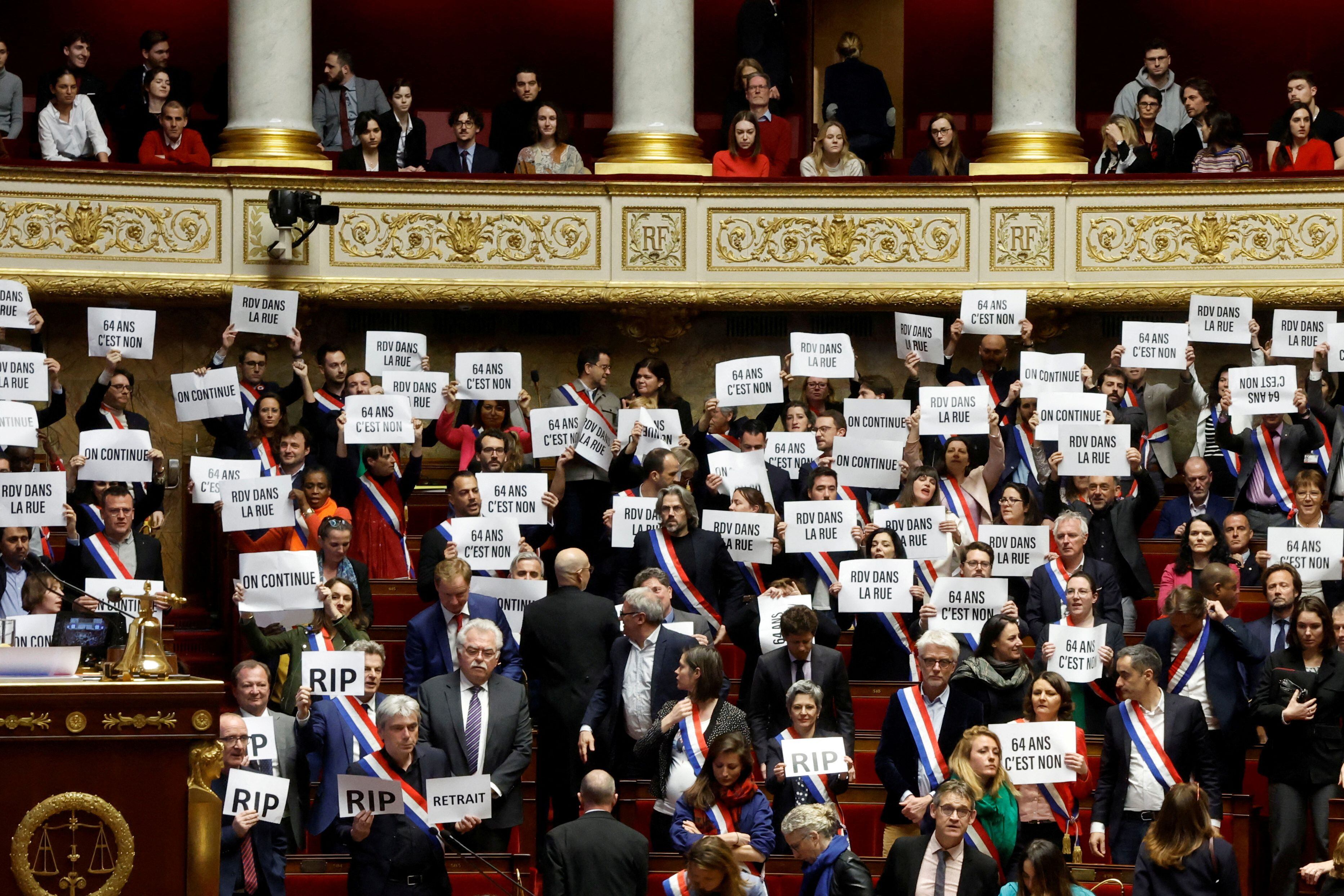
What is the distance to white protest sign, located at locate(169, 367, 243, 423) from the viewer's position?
1512 centimetres

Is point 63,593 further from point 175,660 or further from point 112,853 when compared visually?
point 112,853

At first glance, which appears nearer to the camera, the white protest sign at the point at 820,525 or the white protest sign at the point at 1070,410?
the white protest sign at the point at 820,525

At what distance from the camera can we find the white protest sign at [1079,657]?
12.2 metres

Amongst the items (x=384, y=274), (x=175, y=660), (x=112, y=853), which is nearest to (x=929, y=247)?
(x=384, y=274)

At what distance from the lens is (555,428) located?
15.1m

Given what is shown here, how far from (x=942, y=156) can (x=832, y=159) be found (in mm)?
849

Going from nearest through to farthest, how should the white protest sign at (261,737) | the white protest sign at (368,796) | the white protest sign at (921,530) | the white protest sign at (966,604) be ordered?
the white protest sign at (368,796)
the white protest sign at (261,737)
the white protest sign at (966,604)
the white protest sign at (921,530)

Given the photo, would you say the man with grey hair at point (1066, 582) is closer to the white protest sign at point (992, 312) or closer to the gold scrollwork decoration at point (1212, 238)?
the white protest sign at point (992, 312)

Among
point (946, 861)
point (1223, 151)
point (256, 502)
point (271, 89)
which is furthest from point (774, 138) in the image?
point (946, 861)

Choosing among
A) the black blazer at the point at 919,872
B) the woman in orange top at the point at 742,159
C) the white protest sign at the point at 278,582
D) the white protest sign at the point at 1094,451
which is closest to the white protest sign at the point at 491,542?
the white protest sign at the point at 278,582

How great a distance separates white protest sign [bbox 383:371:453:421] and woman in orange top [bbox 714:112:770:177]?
154 inches

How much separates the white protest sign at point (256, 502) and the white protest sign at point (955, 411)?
3878 millimetres

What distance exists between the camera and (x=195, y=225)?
17953 mm

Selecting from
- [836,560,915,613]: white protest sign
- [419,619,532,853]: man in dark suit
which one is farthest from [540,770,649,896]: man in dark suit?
[836,560,915,613]: white protest sign
